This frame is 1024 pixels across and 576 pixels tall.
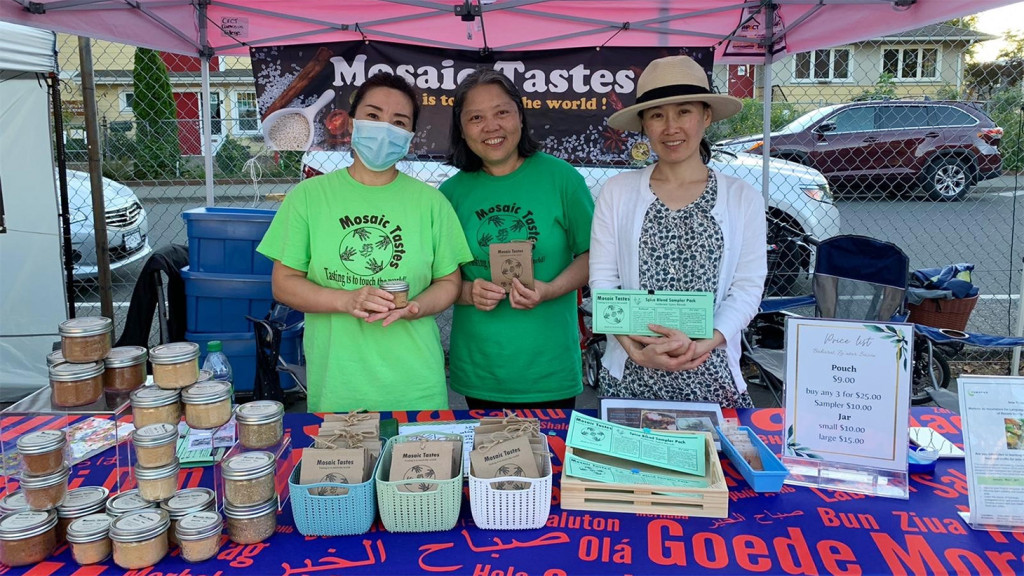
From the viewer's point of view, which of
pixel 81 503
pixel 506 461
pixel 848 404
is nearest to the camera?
pixel 81 503

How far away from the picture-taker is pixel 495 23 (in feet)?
11.9

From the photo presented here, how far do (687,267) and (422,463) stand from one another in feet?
3.52

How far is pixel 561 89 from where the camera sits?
13.2ft

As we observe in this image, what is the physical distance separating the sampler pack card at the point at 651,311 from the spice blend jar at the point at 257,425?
0.88 m

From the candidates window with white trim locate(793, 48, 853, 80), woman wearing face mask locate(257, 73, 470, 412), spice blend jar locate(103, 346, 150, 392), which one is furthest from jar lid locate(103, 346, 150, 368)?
window with white trim locate(793, 48, 853, 80)

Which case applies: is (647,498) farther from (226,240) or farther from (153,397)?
(226,240)

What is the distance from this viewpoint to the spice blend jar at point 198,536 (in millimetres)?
1308

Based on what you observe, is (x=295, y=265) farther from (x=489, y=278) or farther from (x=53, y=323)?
(x=53, y=323)

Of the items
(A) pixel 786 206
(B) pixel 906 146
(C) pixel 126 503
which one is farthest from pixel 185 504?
(B) pixel 906 146

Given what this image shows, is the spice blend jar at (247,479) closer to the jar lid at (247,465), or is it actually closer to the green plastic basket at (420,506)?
the jar lid at (247,465)

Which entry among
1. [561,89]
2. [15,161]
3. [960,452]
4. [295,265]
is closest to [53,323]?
[15,161]

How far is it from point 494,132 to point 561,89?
74.0 inches

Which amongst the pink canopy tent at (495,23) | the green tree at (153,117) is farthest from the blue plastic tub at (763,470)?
the green tree at (153,117)

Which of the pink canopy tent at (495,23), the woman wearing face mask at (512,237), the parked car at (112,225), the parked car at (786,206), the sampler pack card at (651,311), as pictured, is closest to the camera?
the sampler pack card at (651,311)
